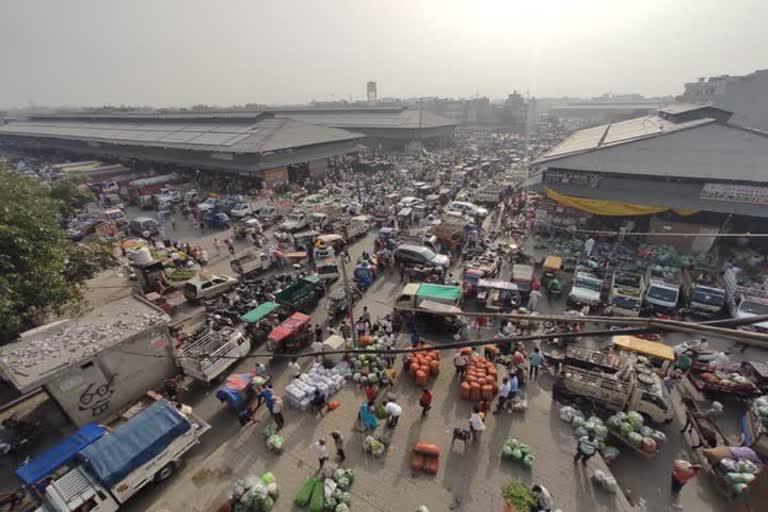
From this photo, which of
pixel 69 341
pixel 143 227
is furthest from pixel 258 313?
pixel 143 227

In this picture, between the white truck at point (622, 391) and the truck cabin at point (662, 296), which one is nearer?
the white truck at point (622, 391)

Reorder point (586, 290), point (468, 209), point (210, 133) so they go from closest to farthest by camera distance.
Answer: point (586, 290) < point (468, 209) < point (210, 133)

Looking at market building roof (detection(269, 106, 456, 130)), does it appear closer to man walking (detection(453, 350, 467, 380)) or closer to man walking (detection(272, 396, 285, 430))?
man walking (detection(453, 350, 467, 380))

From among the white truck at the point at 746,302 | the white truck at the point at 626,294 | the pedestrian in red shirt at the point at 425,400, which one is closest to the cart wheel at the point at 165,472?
the pedestrian in red shirt at the point at 425,400

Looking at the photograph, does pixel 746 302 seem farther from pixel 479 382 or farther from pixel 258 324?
pixel 258 324

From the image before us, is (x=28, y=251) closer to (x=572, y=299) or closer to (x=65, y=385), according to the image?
(x=65, y=385)

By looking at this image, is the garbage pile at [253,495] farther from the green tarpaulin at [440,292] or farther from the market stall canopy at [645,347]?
the market stall canopy at [645,347]

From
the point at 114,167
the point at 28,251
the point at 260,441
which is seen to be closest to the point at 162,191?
the point at 114,167
